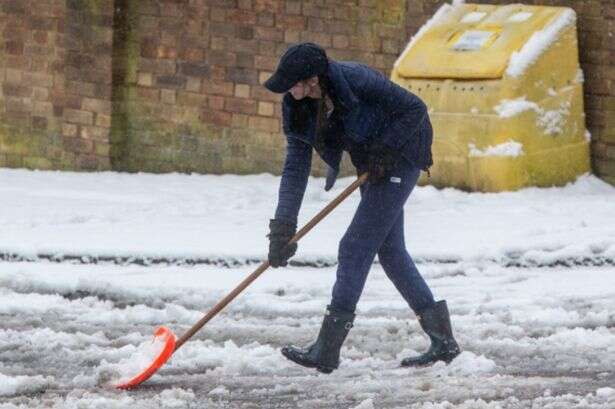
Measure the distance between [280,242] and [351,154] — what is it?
454 millimetres

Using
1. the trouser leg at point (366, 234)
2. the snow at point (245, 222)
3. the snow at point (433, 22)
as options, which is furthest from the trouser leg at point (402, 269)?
the snow at point (433, 22)

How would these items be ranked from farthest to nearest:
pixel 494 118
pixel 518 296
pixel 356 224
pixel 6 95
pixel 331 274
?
pixel 6 95, pixel 494 118, pixel 331 274, pixel 518 296, pixel 356 224

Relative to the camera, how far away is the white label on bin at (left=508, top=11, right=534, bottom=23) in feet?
35.4

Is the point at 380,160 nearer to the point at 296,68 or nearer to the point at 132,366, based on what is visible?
the point at 296,68

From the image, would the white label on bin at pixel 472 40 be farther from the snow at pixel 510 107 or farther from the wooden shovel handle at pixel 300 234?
the wooden shovel handle at pixel 300 234

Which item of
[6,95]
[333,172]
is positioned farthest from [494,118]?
[6,95]

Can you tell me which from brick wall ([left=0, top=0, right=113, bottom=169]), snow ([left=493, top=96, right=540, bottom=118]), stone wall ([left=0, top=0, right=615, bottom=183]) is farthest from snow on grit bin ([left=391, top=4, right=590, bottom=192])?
brick wall ([left=0, top=0, right=113, bottom=169])

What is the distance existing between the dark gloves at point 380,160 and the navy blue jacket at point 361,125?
0.03 meters

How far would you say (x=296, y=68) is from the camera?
19.4ft

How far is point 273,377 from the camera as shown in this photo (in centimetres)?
636

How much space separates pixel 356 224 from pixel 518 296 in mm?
1840

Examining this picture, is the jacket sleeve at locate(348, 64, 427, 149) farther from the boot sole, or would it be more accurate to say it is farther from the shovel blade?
the shovel blade

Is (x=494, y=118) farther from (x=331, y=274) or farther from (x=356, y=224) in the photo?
(x=356, y=224)

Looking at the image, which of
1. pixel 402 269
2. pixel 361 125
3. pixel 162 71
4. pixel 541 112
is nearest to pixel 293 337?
pixel 402 269
